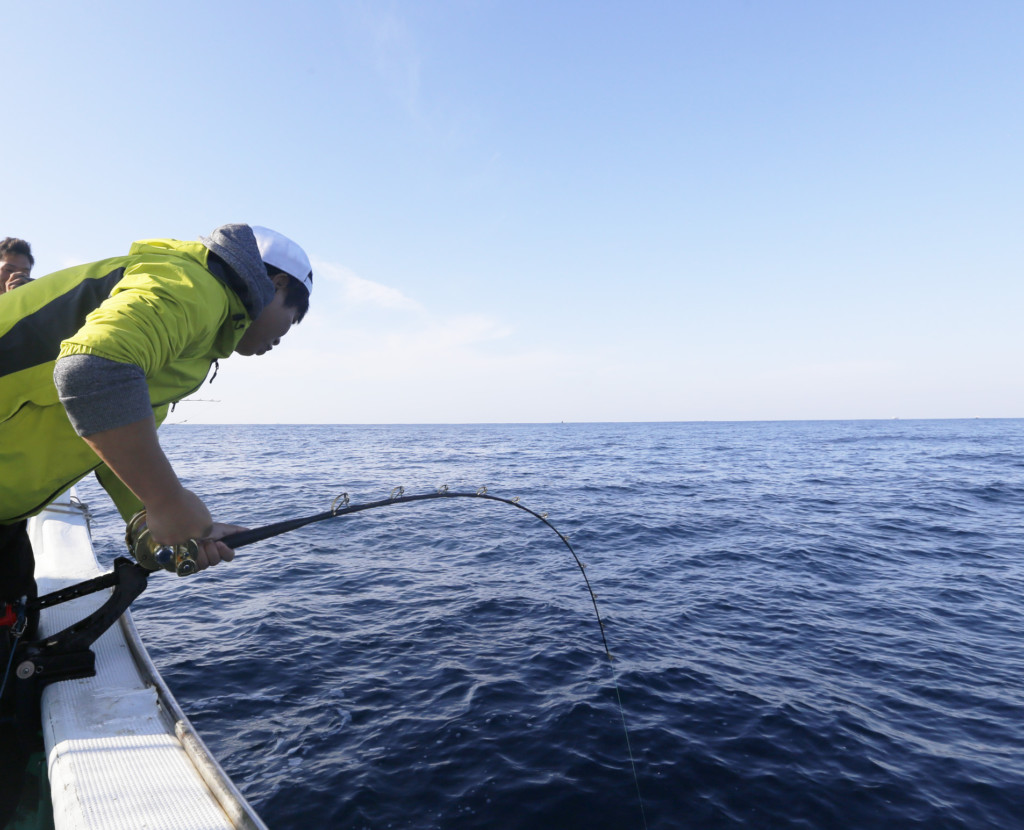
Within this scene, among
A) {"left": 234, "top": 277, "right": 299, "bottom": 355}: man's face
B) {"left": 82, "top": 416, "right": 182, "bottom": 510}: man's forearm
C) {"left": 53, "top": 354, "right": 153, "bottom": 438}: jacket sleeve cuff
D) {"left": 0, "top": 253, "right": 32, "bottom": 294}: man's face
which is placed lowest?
{"left": 82, "top": 416, "right": 182, "bottom": 510}: man's forearm

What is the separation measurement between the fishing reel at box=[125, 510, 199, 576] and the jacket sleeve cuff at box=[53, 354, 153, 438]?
1.70 ft

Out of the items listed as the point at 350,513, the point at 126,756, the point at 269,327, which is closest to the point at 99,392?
the point at 269,327

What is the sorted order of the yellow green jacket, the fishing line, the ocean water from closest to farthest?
the yellow green jacket
the fishing line
the ocean water

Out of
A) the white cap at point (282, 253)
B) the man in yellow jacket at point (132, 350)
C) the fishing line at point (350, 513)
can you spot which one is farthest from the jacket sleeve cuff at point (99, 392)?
the white cap at point (282, 253)

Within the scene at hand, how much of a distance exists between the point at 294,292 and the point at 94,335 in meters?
0.88

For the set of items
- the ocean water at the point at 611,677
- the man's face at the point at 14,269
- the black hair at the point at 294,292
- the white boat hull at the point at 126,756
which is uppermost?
the man's face at the point at 14,269

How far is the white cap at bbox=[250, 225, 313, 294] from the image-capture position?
77.3 inches

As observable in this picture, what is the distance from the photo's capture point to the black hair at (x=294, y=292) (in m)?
1.98

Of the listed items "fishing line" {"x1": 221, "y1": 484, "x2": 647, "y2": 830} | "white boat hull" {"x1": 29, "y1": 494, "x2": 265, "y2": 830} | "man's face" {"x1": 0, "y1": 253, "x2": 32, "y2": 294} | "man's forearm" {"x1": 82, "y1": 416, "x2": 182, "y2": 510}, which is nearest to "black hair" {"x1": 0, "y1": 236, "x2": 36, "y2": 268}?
"man's face" {"x1": 0, "y1": 253, "x2": 32, "y2": 294}

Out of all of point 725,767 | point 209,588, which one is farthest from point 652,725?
point 209,588

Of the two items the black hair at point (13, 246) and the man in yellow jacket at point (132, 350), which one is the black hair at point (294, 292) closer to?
the man in yellow jacket at point (132, 350)

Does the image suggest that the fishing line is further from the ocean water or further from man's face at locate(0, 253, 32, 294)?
man's face at locate(0, 253, 32, 294)

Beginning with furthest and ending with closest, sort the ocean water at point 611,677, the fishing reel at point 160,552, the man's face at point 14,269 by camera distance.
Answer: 1. the man's face at point 14,269
2. the ocean water at point 611,677
3. the fishing reel at point 160,552

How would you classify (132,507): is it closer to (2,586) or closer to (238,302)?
(2,586)
